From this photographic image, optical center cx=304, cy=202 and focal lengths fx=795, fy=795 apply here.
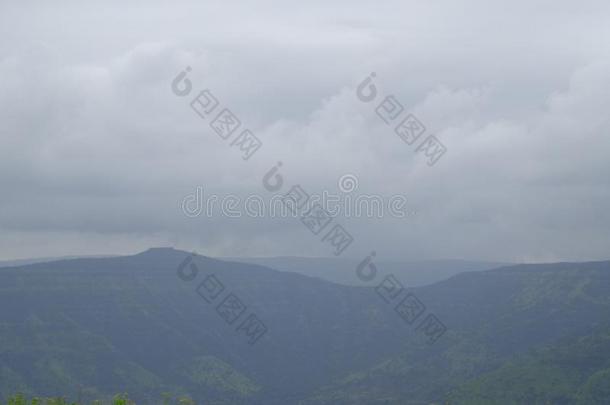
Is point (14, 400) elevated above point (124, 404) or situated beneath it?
elevated above

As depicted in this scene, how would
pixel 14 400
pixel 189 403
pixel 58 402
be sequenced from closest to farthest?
pixel 189 403 → pixel 14 400 → pixel 58 402

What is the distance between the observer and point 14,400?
303ft

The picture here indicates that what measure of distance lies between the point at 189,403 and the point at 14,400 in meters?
23.7

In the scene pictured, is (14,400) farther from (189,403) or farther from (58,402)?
(189,403)

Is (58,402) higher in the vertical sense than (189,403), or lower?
higher

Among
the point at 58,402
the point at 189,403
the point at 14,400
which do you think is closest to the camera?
the point at 189,403

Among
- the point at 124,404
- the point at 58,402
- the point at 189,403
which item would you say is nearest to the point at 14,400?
the point at 58,402

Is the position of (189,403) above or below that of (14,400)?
below

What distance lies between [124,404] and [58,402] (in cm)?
1954

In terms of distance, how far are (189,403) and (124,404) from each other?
6.98m

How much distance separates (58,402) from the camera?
98875mm

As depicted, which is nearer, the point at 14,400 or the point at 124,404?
the point at 124,404

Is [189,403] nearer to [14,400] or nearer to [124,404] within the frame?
[124,404]

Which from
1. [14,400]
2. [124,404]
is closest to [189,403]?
[124,404]
